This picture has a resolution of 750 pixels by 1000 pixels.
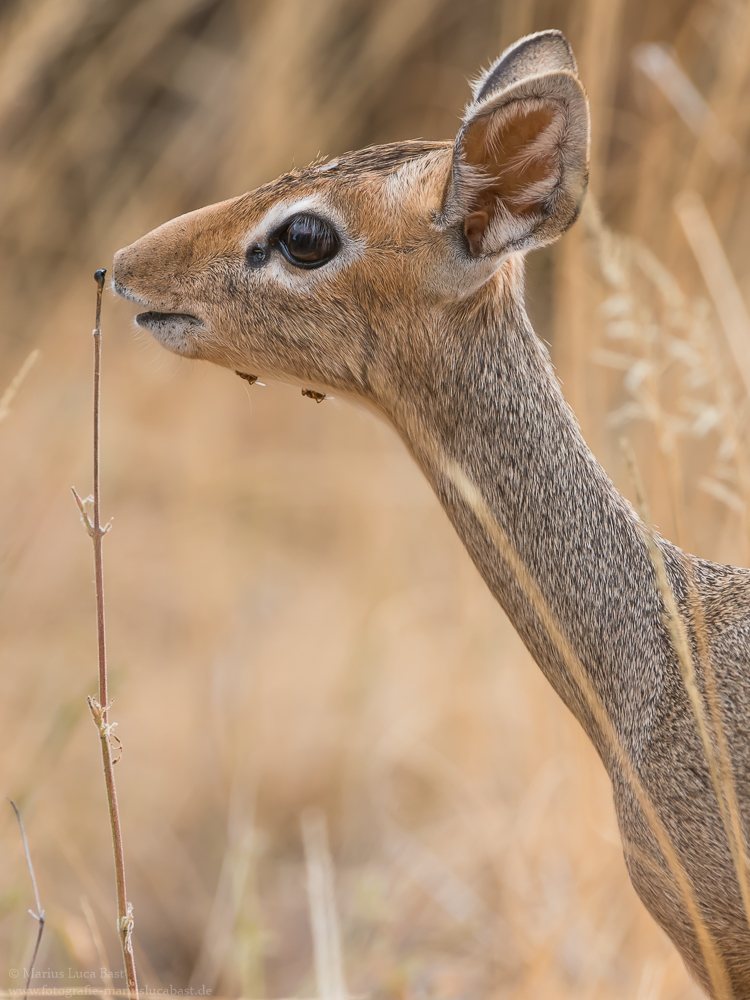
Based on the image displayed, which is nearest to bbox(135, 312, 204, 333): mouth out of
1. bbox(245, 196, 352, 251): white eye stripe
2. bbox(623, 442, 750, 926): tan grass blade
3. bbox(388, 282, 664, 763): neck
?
bbox(245, 196, 352, 251): white eye stripe

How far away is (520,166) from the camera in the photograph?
1.10m

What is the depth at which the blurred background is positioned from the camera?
5.91 ft

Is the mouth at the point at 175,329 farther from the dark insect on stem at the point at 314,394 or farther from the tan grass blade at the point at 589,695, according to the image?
the tan grass blade at the point at 589,695

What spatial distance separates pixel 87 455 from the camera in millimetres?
2582

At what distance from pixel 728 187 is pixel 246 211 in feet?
5.10

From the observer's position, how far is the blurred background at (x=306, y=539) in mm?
1803

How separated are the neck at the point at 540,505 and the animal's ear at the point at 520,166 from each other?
104 mm

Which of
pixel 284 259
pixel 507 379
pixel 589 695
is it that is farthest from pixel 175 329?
pixel 589 695

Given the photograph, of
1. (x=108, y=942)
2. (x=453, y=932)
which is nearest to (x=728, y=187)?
(x=453, y=932)

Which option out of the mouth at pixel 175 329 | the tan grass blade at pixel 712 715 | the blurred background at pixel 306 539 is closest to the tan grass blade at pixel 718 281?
the blurred background at pixel 306 539

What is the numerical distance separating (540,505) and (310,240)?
39 centimetres

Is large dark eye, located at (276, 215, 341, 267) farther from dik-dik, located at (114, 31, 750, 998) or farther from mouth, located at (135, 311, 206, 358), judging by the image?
mouth, located at (135, 311, 206, 358)

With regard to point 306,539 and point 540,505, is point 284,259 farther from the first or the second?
point 306,539

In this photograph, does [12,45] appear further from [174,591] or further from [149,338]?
[174,591]
